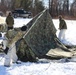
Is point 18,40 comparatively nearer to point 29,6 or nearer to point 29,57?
point 29,57

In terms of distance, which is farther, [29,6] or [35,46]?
[29,6]

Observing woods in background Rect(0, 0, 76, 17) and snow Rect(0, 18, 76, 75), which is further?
woods in background Rect(0, 0, 76, 17)

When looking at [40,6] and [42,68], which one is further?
[40,6]

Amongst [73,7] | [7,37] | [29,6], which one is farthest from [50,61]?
[73,7]

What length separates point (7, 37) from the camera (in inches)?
536

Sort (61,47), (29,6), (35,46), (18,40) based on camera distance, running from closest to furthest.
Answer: (18,40) → (35,46) → (61,47) → (29,6)

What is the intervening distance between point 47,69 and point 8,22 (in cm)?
967

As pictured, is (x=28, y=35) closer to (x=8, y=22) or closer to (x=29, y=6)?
(x=8, y=22)

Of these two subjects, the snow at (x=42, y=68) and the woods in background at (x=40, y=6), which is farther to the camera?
the woods in background at (x=40, y=6)

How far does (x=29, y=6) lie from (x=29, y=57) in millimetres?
52839

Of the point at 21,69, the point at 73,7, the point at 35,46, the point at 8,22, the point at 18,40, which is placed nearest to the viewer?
the point at 21,69

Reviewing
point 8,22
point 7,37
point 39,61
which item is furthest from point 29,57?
point 8,22

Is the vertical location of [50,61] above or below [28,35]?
below

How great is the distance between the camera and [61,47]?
13.2 metres
